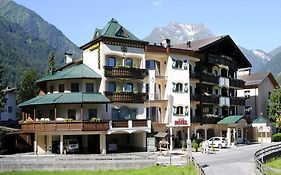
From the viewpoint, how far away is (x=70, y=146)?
47.3 meters

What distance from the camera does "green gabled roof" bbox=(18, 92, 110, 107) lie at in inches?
1793

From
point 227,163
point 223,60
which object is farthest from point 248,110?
point 227,163

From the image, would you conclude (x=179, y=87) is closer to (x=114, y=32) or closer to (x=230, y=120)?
(x=230, y=120)

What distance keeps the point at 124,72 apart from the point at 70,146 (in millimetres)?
10439

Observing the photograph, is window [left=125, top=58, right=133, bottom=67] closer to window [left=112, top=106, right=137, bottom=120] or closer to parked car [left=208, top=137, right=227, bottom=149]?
window [left=112, top=106, right=137, bottom=120]

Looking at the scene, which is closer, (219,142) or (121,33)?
(121,33)

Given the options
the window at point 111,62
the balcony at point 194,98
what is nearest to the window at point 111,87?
the window at point 111,62

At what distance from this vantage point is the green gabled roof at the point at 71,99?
1793 inches

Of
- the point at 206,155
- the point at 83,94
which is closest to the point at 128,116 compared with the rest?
the point at 83,94

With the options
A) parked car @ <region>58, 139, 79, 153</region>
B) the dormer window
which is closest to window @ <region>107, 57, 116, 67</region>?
the dormer window

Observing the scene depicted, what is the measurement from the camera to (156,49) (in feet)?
175

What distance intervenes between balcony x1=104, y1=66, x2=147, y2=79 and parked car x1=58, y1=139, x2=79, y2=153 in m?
8.48

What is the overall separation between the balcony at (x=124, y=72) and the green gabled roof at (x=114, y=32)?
3818mm

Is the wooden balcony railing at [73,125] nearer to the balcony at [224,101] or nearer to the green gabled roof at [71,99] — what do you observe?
the green gabled roof at [71,99]
